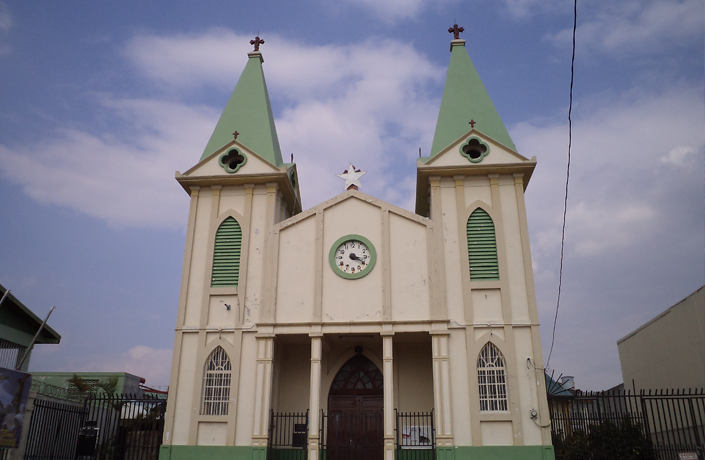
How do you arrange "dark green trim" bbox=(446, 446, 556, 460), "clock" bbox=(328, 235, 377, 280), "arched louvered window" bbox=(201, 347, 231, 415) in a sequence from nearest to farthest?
"dark green trim" bbox=(446, 446, 556, 460), "arched louvered window" bbox=(201, 347, 231, 415), "clock" bbox=(328, 235, 377, 280)

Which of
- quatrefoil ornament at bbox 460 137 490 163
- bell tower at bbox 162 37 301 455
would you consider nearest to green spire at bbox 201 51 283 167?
bell tower at bbox 162 37 301 455

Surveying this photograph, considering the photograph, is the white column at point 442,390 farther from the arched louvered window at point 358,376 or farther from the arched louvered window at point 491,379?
the arched louvered window at point 358,376

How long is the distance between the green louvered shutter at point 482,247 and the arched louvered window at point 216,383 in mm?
8420

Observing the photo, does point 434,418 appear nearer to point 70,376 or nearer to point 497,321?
point 497,321

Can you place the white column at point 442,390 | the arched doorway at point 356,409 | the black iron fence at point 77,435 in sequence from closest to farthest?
the black iron fence at point 77,435 < the white column at point 442,390 < the arched doorway at point 356,409

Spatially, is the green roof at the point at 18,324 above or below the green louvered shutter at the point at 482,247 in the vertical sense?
below

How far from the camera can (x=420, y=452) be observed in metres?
18.1

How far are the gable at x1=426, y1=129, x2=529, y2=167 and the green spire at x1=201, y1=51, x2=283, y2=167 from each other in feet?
20.2

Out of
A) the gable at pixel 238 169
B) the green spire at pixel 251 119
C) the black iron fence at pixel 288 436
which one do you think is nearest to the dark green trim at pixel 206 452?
the black iron fence at pixel 288 436

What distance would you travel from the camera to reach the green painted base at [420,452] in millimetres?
16750

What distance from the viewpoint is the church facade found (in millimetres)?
17594

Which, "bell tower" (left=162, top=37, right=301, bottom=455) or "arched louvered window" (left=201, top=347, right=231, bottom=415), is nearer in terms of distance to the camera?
"bell tower" (left=162, top=37, right=301, bottom=455)

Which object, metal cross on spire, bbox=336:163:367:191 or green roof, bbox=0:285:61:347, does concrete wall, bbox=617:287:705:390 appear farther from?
green roof, bbox=0:285:61:347

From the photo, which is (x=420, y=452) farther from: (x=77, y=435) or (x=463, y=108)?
(x=463, y=108)
